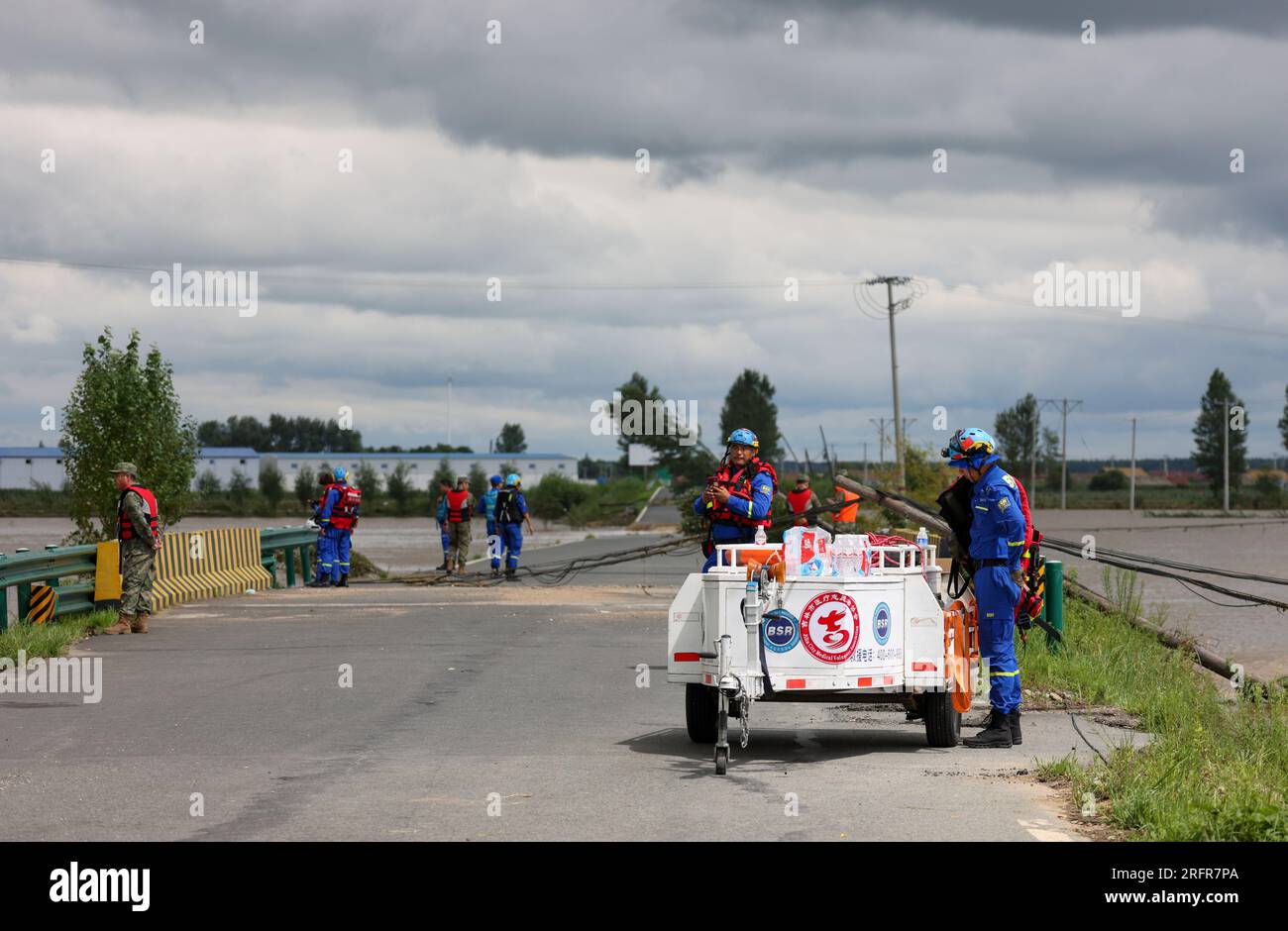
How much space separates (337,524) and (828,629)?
19.0 meters

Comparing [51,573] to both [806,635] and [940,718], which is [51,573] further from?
[940,718]

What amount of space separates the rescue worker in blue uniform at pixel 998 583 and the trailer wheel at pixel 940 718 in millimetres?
248

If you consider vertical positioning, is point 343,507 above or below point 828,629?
above

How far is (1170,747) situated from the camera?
9.57m

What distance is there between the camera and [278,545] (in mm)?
29359

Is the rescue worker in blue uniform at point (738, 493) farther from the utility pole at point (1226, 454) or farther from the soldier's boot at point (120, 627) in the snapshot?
the utility pole at point (1226, 454)

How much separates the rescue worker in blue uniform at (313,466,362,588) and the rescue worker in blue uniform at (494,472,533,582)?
284cm

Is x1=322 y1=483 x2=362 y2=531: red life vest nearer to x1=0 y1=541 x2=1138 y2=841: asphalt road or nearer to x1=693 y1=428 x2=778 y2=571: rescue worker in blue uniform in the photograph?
x1=0 y1=541 x2=1138 y2=841: asphalt road

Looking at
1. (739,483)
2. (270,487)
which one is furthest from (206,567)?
(270,487)

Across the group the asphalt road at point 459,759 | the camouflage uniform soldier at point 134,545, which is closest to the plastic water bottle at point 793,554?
the asphalt road at point 459,759

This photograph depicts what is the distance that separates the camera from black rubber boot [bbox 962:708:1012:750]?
10.8 m
